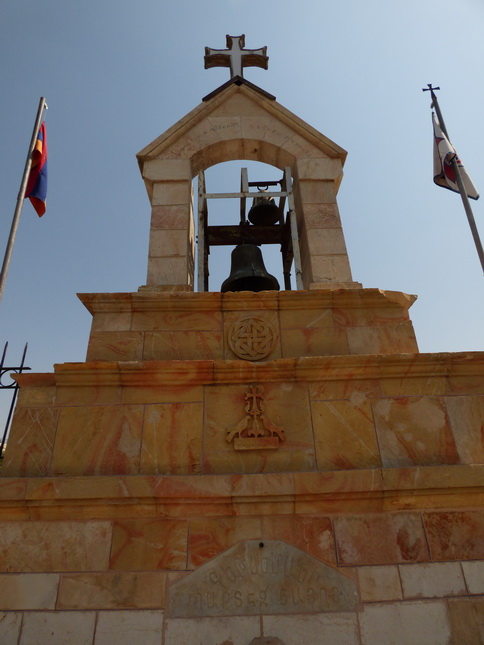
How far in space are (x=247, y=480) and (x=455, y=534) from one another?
6.26 ft

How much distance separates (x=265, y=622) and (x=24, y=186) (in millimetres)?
5899

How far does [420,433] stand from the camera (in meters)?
4.21

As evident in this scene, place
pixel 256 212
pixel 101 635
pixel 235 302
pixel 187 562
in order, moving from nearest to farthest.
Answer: pixel 101 635, pixel 187 562, pixel 235 302, pixel 256 212

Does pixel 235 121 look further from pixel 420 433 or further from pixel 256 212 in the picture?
pixel 420 433

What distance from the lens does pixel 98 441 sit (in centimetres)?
415

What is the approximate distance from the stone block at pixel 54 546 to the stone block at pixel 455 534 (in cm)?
287

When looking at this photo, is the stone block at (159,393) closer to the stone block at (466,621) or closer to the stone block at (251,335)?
the stone block at (251,335)

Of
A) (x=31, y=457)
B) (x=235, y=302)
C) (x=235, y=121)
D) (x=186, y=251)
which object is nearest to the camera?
(x=31, y=457)

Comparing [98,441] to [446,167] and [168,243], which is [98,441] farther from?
[446,167]

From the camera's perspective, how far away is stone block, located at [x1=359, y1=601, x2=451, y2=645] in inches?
131

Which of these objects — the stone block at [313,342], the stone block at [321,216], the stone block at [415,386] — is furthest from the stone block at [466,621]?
the stone block at [321,216]

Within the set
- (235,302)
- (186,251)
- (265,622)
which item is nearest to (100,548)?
(265,622)

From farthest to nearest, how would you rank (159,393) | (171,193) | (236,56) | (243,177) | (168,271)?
(236,56), (243,177), (171,193), (168,271), (159,393)

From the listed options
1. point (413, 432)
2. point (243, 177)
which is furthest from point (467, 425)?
point (243, 177)
